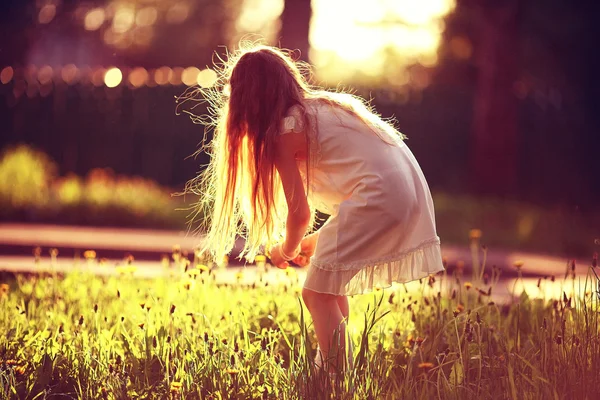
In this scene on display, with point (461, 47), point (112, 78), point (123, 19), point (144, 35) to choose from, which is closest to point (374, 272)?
point (112, 78)

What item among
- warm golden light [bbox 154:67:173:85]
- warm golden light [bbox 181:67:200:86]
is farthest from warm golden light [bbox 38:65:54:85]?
warm golden light [bbox 181:67:200:86]

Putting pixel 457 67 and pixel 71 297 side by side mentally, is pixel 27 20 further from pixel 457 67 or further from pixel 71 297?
pixel 71 297

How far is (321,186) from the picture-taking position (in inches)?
152

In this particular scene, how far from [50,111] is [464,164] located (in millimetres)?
7229

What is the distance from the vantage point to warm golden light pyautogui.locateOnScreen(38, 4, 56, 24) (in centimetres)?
2828

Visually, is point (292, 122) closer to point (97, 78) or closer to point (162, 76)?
point (97, 78)

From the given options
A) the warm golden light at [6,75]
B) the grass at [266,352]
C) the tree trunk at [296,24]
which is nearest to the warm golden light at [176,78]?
the warm golden light at [6,75]

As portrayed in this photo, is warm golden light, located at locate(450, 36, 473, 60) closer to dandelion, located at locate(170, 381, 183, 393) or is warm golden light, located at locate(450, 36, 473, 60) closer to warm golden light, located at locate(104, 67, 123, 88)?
warm golden light, located at locate(104, 67, 123, 88)

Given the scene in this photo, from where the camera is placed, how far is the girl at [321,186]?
141 inches

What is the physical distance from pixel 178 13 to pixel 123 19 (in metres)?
2.34

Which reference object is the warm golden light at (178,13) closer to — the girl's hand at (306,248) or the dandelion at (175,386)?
the girl's hand at (306,248)

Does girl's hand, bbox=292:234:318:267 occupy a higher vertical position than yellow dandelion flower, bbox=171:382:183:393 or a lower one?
higher

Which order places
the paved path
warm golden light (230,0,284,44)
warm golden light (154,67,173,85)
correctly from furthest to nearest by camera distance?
1. warm golden light (230,0,284,44)
2. warm golden light (154,67,173,85)
3. the paved path

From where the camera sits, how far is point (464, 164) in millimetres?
15070
